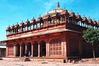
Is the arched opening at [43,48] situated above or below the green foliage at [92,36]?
below

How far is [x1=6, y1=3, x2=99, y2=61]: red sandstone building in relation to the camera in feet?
114

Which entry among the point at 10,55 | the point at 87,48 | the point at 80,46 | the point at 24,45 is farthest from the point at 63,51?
the point at 10,55

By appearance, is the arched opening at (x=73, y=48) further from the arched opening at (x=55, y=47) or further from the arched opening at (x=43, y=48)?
the arched opening at (x=43, y=48)

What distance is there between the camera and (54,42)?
35.8 meters

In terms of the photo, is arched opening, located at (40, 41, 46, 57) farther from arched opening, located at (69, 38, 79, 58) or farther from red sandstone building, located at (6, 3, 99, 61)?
arched opening, located at (69, 38, 79, 58)

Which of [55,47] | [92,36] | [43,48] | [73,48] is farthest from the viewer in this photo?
[43,48]

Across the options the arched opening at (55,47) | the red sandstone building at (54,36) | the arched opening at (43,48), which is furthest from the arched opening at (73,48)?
the arched opening at (43,48)

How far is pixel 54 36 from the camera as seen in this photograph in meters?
35.7

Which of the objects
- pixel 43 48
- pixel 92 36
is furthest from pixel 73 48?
pixel 43 48

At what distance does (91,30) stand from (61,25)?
5136 millimetres

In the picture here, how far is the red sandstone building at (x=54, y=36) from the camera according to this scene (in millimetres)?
34688

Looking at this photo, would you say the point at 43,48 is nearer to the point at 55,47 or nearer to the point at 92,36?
the point at 55,47

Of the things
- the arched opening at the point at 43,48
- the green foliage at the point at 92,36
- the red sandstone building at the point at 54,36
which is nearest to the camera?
the green foliage at the point at 92,36

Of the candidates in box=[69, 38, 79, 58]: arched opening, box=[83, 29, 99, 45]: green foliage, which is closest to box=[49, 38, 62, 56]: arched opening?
box=[69, 38, 79, 58]: arched opening
